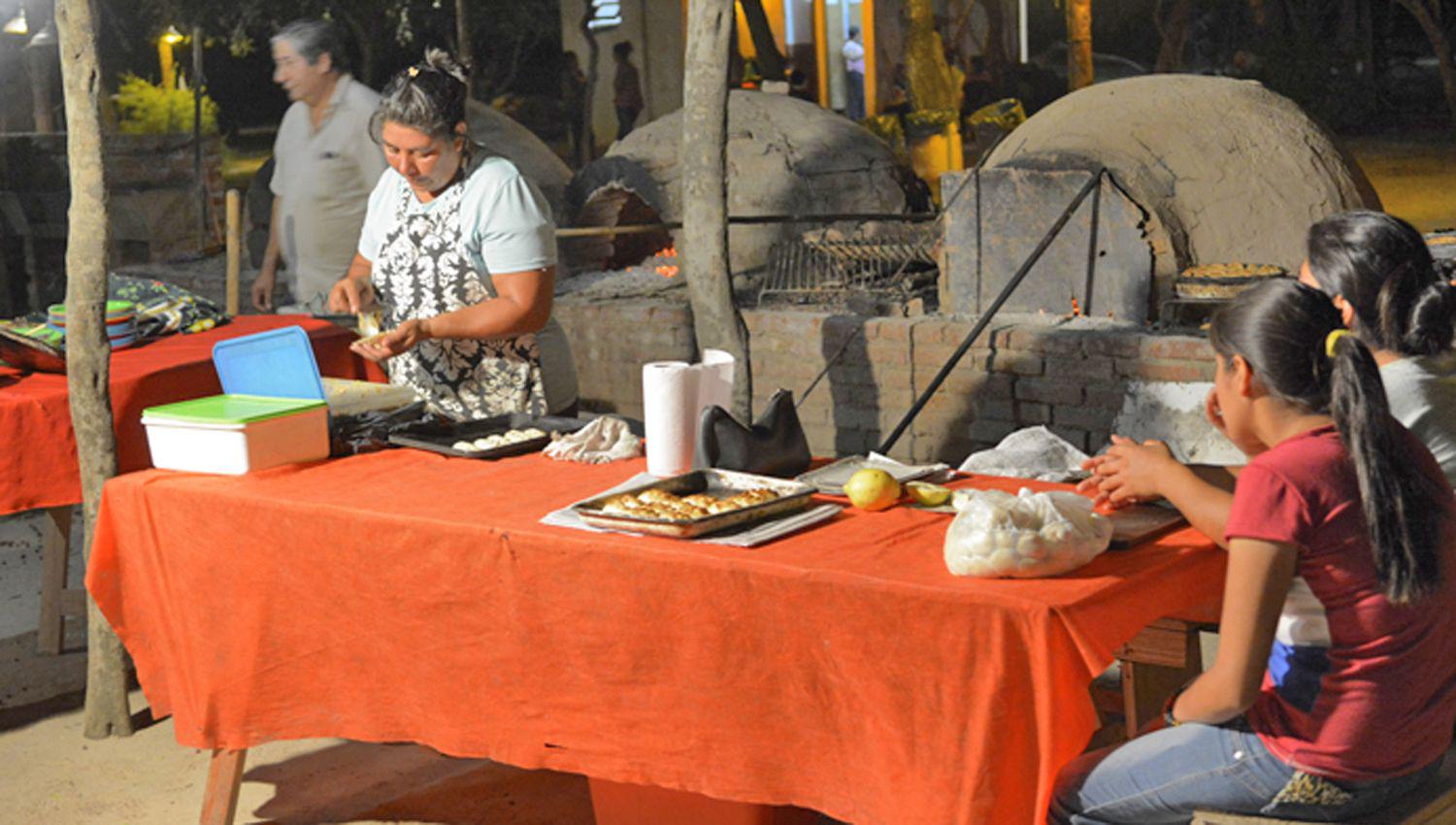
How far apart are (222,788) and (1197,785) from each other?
209 centimetres

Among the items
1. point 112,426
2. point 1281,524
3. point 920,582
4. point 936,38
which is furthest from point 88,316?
point 936,38

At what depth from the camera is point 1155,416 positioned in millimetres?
6422

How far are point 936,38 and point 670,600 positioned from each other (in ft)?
42.2

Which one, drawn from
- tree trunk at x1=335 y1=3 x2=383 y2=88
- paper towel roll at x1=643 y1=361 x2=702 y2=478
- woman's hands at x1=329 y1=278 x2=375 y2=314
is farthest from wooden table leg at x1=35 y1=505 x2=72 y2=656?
tree trunk at x1=335 y1=3 x2=383 y2=88

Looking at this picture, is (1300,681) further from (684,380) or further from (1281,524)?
(684,380)

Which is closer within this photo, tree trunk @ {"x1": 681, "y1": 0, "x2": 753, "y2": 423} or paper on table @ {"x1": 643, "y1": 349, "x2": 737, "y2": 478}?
paper on table @ {"x1": 643, "y1": 349, "x2": 737, "y2": 478}

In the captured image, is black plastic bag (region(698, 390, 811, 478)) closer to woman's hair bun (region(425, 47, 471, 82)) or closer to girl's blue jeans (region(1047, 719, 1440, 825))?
girl's blue jeans (region(1047, 719, 1440, 825))

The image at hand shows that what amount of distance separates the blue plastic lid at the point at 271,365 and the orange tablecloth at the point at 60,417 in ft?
2.49

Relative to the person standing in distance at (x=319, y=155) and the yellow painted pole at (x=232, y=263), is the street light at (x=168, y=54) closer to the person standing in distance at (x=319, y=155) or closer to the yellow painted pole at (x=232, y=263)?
the person standing in distance at (x=319, y=155)

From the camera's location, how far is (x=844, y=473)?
301 cm

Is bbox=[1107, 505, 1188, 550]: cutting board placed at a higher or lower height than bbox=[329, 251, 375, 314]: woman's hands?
lower

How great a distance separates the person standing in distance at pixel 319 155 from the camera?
20.7ft

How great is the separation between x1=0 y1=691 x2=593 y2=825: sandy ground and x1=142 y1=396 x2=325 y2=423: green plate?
961 millimetres

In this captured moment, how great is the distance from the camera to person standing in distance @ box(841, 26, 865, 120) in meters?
16.5
